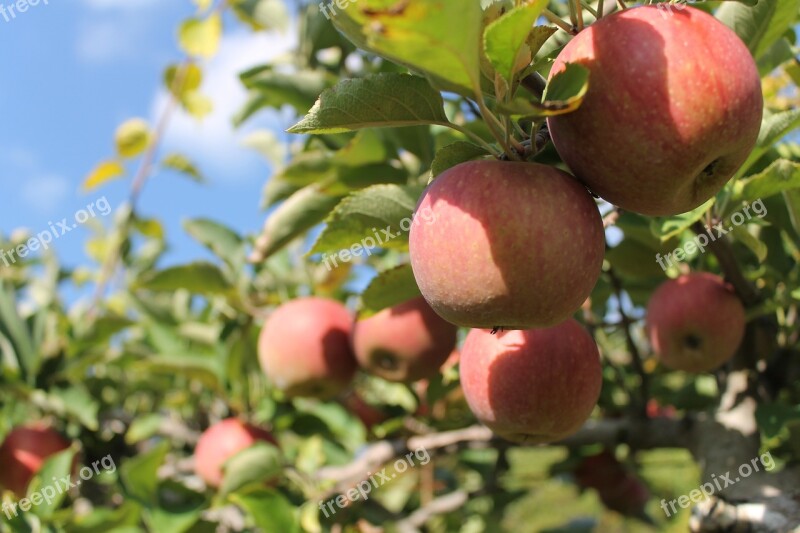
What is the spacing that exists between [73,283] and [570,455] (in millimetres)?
2441

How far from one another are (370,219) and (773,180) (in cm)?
53

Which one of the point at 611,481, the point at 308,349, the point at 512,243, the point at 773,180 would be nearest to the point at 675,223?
the point at 773,180

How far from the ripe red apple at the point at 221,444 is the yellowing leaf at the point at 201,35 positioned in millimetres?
1117

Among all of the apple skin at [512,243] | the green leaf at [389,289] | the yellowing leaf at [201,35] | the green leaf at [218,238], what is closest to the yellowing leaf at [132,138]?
the yellowing leaf at [201,35]

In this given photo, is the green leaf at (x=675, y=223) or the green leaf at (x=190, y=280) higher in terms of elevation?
the green leaf at (x=675, y=223)

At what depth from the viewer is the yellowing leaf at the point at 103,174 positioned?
251cm

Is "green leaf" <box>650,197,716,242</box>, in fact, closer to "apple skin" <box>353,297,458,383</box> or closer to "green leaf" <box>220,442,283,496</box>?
"apple skin" <box>353,297,458,383</box>

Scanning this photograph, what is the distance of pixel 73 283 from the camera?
3.46 m

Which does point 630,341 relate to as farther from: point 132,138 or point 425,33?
point 132,138

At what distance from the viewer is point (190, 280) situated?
1.81 meters

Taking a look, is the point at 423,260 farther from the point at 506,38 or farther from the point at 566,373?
the point at 566,373

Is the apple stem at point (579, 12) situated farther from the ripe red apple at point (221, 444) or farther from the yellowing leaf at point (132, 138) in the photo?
the yellowing leaf at point (132, 138)

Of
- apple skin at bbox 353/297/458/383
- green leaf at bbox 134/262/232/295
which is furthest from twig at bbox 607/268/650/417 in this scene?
green leaf at bbox 134/262/232/295

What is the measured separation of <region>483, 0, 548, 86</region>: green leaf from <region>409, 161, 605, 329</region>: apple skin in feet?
0.33
